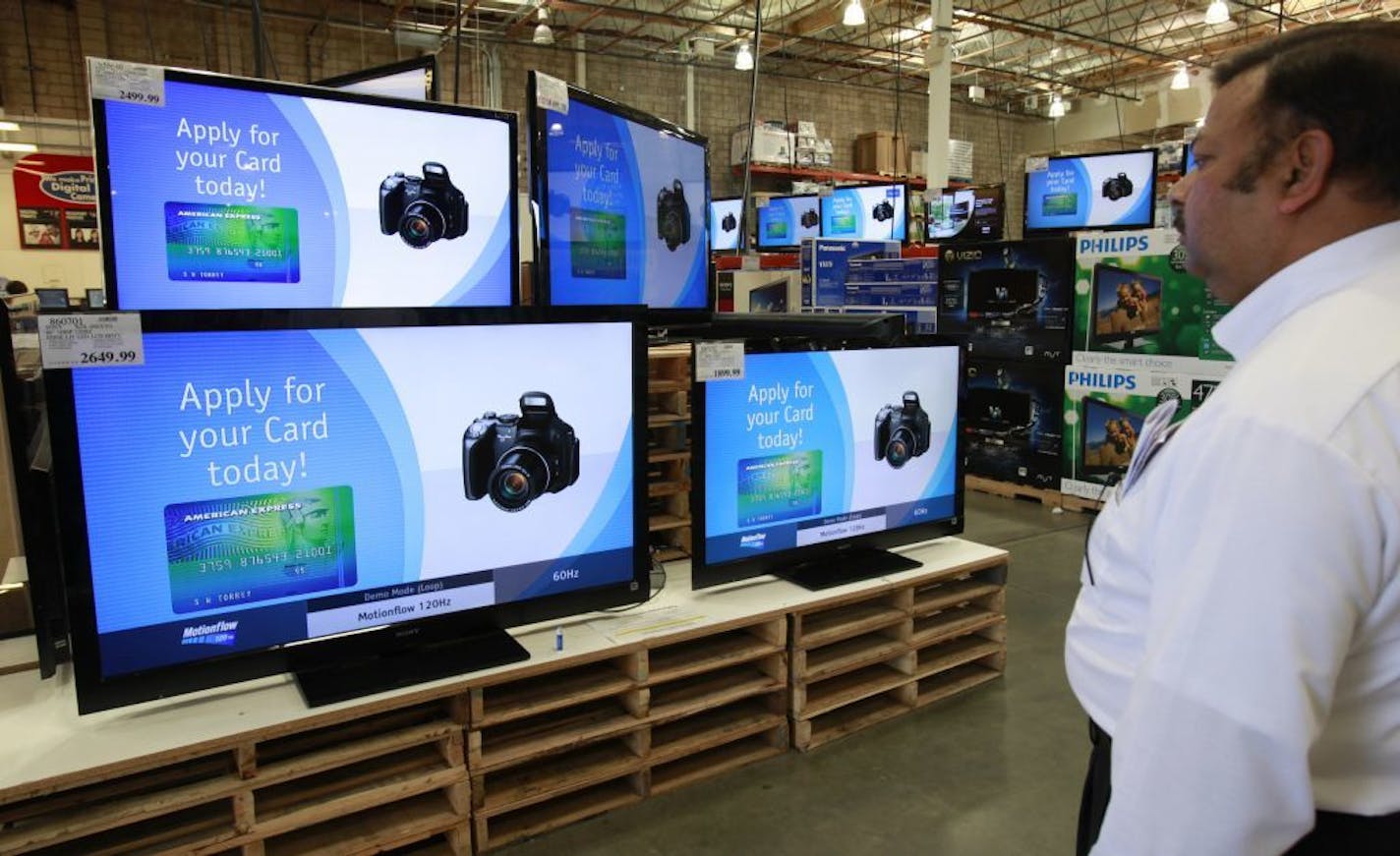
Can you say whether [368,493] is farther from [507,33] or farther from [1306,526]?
[507,33]

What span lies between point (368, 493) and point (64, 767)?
2.17 ft

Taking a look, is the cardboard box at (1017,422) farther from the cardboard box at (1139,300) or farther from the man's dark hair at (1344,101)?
the man's dark hair at (1344,101)

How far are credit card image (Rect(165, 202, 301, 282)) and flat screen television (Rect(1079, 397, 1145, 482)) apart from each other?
4759mm

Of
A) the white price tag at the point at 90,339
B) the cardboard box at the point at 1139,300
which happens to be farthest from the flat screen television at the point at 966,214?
the white price tag at the point at 90,339

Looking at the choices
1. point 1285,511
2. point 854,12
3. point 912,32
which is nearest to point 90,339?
point 1285,511

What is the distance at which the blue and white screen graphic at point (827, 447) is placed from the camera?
7.64 feet

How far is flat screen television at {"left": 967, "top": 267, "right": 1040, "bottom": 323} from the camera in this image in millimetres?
5656

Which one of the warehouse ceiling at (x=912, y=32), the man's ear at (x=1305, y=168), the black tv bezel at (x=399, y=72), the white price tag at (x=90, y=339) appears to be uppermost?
the warehouse ceiling at (x=912, y=32)

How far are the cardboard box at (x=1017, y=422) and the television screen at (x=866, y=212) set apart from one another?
3209 millimetres

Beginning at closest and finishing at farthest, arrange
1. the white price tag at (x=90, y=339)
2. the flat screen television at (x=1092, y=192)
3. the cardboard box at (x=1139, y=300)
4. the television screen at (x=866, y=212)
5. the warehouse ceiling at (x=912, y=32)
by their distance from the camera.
Answer: the white price tag at (x=90, y=339) < the cardboard box at (x=1139, y=300) < the flat screen television at (x=1092, y=192) < the television screen at (x=866, y=212) < the warehouse ceiling at (x=912, y=32)

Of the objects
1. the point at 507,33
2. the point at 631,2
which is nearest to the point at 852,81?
the point at 631,2

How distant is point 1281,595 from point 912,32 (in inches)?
521

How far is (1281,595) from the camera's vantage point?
80 cm

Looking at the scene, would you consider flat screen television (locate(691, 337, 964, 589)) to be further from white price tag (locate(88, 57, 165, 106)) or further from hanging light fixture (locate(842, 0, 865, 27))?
hanging light fixture (locate(842, 0, 865, 27))
